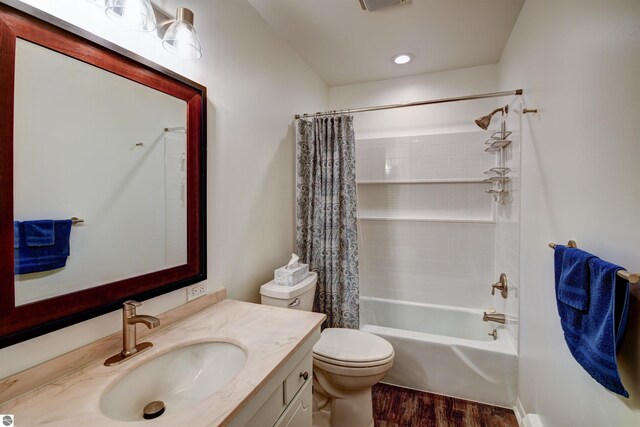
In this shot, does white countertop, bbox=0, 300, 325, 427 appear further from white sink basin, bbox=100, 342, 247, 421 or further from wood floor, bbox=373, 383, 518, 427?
wood floor, bbox=373, 383, 518, 427

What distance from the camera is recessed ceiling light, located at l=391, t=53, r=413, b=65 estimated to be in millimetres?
2342

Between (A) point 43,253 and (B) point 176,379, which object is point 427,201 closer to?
(B) point 176,379

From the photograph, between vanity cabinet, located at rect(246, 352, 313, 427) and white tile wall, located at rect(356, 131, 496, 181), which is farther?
white tile wall, located at rect(356, 131, 496, 181)

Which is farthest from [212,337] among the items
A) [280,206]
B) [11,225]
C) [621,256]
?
[621,256]

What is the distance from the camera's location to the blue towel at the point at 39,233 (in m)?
0.79

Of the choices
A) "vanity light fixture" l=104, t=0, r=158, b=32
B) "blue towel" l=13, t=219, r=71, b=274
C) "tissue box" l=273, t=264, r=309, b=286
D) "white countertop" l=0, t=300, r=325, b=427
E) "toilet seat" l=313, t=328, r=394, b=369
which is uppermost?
"vanity light fixture" l=104, t=0, r=158, b=32

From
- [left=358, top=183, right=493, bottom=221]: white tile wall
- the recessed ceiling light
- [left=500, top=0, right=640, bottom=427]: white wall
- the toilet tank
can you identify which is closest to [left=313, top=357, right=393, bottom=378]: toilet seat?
the toilet tank

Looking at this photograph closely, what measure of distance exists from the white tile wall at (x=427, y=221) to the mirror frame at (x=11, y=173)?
184cm

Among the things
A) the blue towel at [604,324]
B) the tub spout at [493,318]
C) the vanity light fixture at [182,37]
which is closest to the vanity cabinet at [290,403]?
the blue towel at [604,324]

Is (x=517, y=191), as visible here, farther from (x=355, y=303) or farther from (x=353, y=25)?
(x=353, y=25)

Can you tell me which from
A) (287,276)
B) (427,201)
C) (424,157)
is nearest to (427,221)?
(427,201)

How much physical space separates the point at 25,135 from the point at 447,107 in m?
2.83

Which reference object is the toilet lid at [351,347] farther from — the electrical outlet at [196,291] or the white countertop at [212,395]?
the electrical outlet at [196,291]

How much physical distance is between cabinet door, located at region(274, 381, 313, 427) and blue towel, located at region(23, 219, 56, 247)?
91cm
